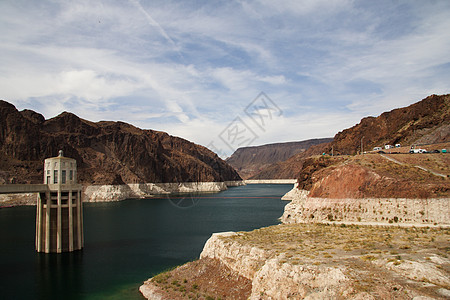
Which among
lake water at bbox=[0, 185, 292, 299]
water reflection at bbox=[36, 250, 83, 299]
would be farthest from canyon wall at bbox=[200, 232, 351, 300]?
water reflection at bbox=[36, 250, 83, 299]

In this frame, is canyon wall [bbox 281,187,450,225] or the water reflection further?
canyon wall [bbox 281,187,450,225]

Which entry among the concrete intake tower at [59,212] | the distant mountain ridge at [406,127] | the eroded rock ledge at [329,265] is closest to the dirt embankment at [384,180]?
the eroded rock ledge at [329,265]

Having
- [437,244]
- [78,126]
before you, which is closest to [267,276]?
[437,244]

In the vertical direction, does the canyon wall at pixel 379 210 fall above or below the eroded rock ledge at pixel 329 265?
above

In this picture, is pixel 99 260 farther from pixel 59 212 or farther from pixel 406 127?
pixel 406 127

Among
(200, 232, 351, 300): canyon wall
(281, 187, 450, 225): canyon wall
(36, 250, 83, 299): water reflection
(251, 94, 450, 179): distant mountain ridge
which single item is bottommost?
(36, 250, 83, 299): water reflection

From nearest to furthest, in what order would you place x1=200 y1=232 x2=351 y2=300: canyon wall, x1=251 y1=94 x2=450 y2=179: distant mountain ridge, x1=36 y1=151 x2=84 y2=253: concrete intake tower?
1. x1=200 y1=232 x2=351 y2=300: canyon wall
2. x1=36 y1=151 x2=84 y2=253: concrete intake tower
3. x1=251 y1=94 x2=450 y2=179: distant mountain ridge

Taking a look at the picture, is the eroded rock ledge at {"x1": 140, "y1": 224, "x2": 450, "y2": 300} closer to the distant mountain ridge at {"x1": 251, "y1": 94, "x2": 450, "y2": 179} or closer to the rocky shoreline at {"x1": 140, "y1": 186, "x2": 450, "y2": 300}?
the rocky shoreline at {"x1": 140, "y1": 186, "x2": 450, "y2": 300}

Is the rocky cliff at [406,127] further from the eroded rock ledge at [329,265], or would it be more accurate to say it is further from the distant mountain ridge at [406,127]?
the eroded rock ledge at [329,265]
